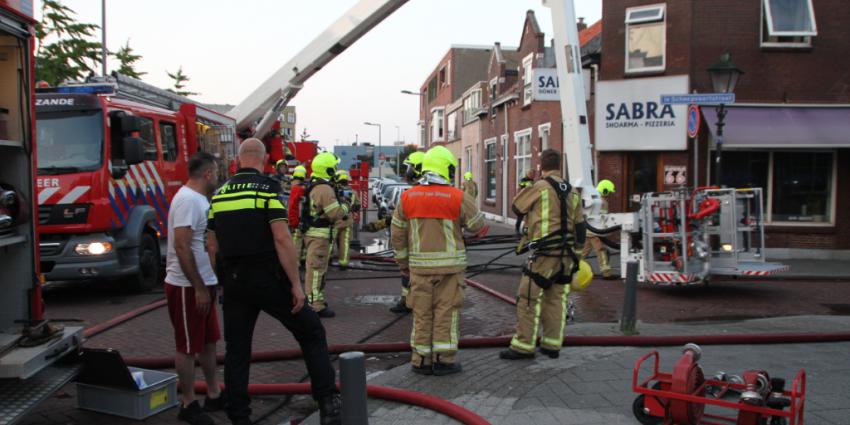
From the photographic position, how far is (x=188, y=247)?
425 cm

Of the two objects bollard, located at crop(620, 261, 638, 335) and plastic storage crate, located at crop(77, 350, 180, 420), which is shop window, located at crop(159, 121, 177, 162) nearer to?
plastic storage crate, located at crop(77, 350, 180, 420)

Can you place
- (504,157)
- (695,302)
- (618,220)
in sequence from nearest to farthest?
(695,302)
(618,220)
(504,157)

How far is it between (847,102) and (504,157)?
13382 millimetres

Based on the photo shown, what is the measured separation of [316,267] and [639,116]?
10296mm

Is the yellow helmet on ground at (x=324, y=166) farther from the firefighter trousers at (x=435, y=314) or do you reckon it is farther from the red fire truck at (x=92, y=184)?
the firefighter trousers at (x=435, y=314)

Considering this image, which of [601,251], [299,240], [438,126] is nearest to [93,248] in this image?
[299,240]

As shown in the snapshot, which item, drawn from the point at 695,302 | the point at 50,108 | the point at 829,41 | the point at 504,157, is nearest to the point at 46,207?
the point at 50,108

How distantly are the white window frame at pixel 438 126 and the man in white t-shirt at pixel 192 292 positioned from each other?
139 feet

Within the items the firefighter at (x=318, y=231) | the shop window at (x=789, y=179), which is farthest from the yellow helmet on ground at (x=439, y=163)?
the shop window at (x=789, y=179)

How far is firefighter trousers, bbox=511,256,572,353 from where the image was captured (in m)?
5.64

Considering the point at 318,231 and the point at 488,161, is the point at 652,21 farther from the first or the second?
the point at 488,161

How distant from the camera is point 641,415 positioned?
4.22 m

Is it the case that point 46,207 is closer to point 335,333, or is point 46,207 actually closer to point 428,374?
point 335,333

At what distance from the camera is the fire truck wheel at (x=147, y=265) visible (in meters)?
8.96
